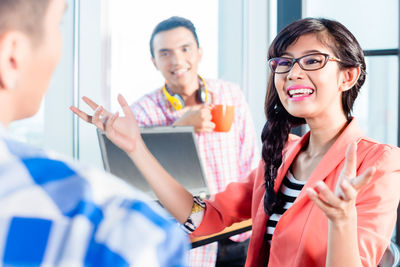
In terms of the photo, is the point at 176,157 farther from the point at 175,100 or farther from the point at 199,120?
the point at 175,100

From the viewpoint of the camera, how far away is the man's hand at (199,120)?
7.09 ft

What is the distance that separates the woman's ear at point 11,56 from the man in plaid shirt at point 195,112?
1753 millimetres

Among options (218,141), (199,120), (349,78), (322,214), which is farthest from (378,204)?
(218,141)

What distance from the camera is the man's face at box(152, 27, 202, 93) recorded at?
2271 mm

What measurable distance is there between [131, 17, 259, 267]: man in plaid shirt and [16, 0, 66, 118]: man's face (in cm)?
171

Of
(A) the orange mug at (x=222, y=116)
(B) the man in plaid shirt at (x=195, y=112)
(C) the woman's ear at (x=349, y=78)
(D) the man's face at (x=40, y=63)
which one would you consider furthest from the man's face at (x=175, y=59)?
(D) the man's face at (x=40, y=63)

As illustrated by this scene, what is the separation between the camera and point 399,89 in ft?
8.16

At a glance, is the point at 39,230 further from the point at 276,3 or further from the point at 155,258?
the point at 276,3

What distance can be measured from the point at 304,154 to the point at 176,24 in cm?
124

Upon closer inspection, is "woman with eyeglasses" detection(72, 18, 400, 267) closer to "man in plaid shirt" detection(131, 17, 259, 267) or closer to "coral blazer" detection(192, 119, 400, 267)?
"coral blazer" detection(192, 119, 400, 267)

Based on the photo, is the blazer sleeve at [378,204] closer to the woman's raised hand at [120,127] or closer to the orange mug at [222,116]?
the woman's raised hand at [120,127]

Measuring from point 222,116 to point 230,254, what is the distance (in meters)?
0.78

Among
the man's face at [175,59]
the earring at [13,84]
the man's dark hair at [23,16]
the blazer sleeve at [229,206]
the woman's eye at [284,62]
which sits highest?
the man's face at [175,59]

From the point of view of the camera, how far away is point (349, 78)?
4.27 feet
